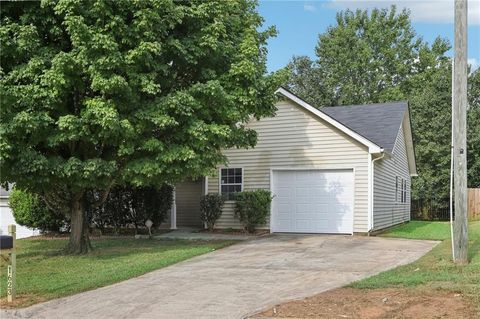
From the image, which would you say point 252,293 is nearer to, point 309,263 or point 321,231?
point 309,263

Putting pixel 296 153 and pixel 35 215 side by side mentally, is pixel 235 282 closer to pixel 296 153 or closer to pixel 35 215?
pixel 296 153

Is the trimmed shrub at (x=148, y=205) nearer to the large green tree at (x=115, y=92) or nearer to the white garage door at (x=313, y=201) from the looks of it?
the white garage door at (x=313, y=201)

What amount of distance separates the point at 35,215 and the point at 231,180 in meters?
6.99

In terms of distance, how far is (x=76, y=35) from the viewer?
1053cm

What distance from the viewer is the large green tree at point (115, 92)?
10.7 meters

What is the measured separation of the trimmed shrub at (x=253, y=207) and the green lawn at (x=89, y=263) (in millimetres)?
2617

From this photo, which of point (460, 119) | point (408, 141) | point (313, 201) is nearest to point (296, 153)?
point (313, 201)

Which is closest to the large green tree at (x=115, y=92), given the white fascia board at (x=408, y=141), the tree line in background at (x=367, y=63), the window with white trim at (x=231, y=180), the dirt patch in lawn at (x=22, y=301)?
the dirt patch in lawn at (x=22, y=301)

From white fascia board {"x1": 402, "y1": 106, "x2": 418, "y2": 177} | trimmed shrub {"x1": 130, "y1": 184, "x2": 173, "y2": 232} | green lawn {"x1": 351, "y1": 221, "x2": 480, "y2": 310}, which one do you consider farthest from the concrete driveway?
white fascia board {"x1": 402, "y1": 106, "x2": 418, "y2": 177}

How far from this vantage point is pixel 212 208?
18125 mm

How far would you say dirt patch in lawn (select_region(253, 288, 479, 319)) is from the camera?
262 inches

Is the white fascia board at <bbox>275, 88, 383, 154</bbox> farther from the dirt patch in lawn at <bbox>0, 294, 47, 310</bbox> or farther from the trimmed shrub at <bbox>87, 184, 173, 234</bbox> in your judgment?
the dirt patch in lawn at <bbox>0, 294, 47, 310</bbox>

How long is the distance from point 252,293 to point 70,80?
576 cm

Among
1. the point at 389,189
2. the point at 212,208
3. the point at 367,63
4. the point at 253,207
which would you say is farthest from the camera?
the point at 367,63
